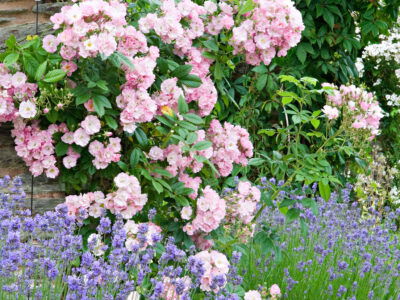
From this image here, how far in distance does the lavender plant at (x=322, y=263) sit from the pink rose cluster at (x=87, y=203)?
884 millimetres

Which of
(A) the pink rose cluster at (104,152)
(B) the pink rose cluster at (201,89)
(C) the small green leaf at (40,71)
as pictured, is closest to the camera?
(C) the small green leaf at (40,71)

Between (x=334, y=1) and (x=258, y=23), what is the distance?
8.27 ft

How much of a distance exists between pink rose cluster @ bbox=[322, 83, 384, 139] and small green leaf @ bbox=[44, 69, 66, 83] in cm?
132

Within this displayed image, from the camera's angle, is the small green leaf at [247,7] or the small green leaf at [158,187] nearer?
the small green leaf at [158,187]

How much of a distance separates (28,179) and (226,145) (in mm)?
986

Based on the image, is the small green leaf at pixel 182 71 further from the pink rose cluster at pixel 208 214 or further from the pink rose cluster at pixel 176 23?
the pink rose cluster at pixel 208 214

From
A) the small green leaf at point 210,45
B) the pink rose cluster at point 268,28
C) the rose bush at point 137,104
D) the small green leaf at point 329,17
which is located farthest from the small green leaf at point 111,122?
the small green leaf at point 329,17

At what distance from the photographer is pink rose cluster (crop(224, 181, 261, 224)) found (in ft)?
9.71

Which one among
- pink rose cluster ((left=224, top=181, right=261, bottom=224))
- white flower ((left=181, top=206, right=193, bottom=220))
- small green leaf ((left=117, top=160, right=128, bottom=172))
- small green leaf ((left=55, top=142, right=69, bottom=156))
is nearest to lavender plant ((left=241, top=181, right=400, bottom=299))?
pink rose cluster ((left=224, top=181, right=261, bottom=224))

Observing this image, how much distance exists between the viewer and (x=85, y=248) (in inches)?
108

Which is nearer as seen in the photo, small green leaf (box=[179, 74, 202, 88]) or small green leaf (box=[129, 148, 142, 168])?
small green leaf (box=[129, 148, 142, 168])

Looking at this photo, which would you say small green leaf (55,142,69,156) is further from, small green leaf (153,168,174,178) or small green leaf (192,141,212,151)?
small green leaf (192,141,212,151)

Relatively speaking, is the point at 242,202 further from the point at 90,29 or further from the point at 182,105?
the point at 90,29

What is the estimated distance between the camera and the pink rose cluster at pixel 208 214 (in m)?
2.76
